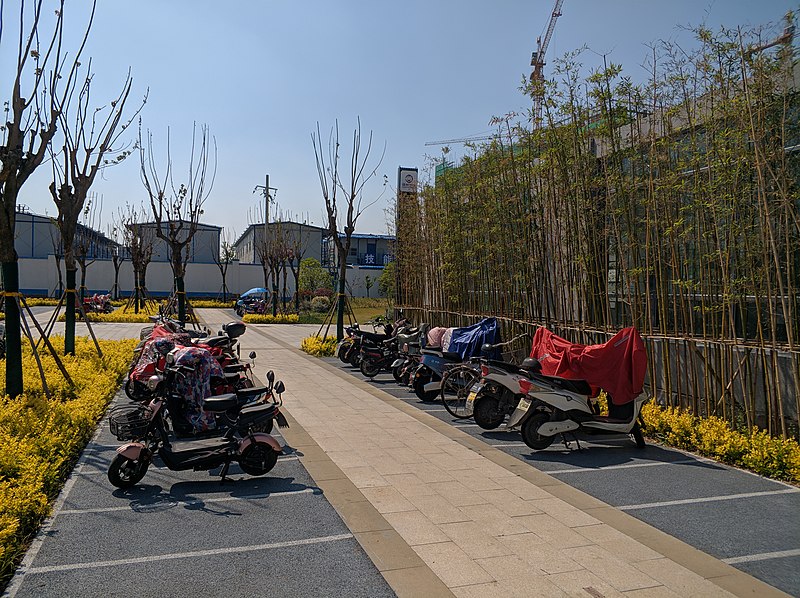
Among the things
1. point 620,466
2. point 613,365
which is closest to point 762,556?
point 620,466

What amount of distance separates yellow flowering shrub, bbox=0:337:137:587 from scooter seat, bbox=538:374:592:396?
14.2 ft

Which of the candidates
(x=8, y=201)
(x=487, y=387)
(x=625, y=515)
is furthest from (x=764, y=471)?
(x=8, y=201)

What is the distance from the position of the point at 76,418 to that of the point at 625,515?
4.76 metres

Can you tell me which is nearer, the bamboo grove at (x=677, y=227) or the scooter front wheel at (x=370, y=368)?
the bamboo grove at (x=677, y=227)

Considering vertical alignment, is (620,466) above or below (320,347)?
below

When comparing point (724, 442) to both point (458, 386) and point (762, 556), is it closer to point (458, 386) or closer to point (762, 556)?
point (762, 556)

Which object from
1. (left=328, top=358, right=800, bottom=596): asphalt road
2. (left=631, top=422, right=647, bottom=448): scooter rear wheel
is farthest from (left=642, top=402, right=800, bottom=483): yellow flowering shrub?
(left=631, top=422, right=647, bottom=448): scooter rear wheel

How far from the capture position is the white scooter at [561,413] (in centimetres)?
635

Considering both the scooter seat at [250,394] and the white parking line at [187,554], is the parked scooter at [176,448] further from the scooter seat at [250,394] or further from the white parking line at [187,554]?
the white parking line at [187,554]

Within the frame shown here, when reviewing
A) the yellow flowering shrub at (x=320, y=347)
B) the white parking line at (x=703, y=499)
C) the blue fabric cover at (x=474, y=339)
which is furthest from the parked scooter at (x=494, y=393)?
the yellow flowering shrub at (x=320, y=347)

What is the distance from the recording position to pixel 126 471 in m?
4.98

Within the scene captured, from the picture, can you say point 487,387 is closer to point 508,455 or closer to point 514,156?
point 508,455

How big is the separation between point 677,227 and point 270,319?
63.5 ft

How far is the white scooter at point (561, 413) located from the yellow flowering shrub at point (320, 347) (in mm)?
8293
